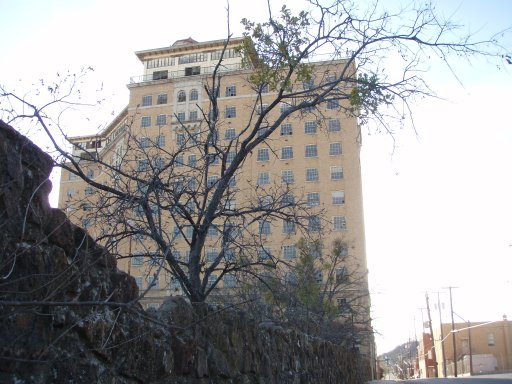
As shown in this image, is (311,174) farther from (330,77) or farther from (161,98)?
(330,77)

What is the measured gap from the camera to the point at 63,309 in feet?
10.5

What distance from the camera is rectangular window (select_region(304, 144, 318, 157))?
62.9 metres

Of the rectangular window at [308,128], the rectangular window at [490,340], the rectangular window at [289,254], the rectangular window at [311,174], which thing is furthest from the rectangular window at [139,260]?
the rectangular window at [490,340]

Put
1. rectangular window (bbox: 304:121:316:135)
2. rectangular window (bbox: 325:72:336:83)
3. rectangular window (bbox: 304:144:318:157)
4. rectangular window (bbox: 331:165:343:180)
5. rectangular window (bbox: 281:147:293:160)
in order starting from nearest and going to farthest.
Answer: rectangular window (bbox: 325:72:336:83) → rectangular window (bbox: 304:121:316:135) → rectangular window (bbox: 331:165:343:180) → rectangular window (bbox: 281:147:293:160) → rectangular window (bbox: 304:144:318:157)

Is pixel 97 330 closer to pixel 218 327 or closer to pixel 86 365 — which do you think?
pixel 86 365

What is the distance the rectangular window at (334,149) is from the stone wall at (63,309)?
58.4 metres

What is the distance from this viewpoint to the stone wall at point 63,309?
285 cm

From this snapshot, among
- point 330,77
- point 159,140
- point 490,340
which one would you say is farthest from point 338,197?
point 330,77

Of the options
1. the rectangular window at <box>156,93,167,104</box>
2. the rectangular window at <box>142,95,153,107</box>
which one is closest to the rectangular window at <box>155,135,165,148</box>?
the rectangular window at <box>156,93,167,104</box>

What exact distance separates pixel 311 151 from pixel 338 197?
5.95 metres

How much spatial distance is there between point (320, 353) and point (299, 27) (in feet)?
21.3

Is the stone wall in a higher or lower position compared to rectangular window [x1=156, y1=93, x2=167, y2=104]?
lower

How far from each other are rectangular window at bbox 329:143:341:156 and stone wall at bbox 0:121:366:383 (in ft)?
192

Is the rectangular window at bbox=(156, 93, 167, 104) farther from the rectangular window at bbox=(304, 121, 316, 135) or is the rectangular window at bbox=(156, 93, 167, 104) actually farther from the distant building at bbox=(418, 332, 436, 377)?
the distant building at bbox=(418, 332, 436, 377)
